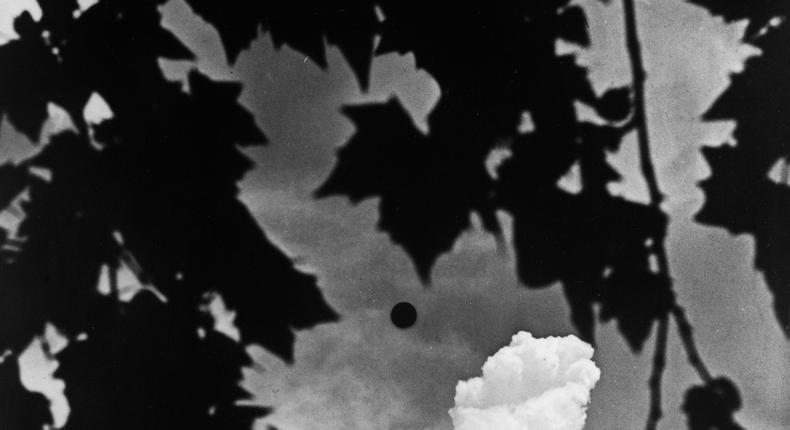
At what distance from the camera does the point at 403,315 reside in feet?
6.57

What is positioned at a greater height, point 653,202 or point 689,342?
point 653,202

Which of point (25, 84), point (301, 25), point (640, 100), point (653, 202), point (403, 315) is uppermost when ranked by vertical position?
point (301, 25)

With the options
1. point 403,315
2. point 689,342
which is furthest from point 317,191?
point 689,342

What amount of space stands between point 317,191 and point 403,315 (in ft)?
1.78

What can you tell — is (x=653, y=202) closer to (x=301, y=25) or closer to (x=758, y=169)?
(x=758, y=169)

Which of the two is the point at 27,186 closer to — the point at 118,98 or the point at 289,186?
the point at 118,98

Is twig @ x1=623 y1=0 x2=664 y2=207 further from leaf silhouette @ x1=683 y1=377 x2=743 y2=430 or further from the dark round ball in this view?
the dark round ball

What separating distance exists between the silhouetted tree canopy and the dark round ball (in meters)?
0.12

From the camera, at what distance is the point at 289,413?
6.49 ft

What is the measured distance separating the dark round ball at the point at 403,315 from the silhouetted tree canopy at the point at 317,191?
0.40 feet

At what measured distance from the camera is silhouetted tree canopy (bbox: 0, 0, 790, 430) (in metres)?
1.98

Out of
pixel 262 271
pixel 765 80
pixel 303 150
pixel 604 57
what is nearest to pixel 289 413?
pixel 262 271

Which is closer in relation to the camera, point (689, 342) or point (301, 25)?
point (689, 342)

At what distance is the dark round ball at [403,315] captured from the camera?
2002 millimetres
